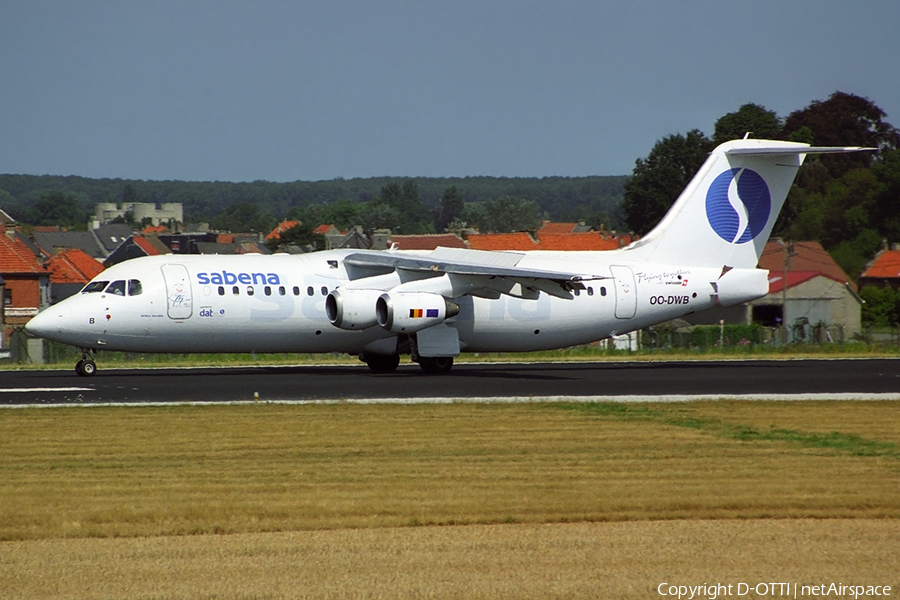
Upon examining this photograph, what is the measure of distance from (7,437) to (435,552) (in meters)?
9.61

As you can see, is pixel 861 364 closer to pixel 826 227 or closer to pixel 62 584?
pixel 62 584

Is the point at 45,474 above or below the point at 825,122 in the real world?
below

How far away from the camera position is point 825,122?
118125 mm

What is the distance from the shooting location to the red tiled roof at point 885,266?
79.5 metres

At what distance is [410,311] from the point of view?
2819cm

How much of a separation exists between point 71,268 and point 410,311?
5768 cm

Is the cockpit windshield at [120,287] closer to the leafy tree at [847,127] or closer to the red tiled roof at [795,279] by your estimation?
the red tiled roof at [795,279]

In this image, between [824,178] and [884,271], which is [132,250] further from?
[824,178]

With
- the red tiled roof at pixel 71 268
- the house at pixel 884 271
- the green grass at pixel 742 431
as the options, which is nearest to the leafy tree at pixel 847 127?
the house at pixel 884 271

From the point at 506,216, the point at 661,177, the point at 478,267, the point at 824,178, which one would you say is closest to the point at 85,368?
the point at 478,267

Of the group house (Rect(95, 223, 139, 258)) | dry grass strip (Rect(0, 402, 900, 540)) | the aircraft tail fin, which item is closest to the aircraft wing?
the aircraft tail fin

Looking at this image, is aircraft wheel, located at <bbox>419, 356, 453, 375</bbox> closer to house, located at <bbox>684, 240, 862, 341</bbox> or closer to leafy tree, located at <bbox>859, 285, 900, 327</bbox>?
house, located at <bbox>684, 240, 862, 341</bbox>

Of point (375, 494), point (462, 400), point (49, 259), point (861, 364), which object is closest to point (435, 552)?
point (375, 494)

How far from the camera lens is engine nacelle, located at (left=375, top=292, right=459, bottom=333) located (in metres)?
28.1
